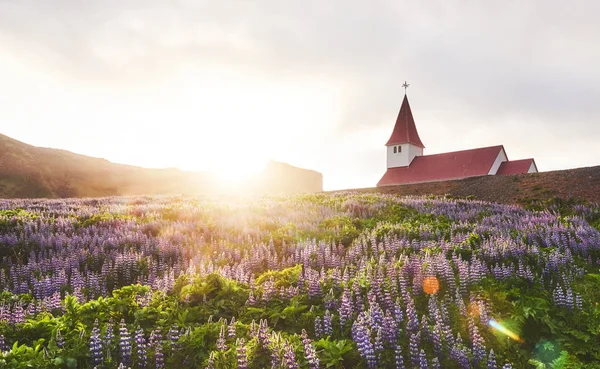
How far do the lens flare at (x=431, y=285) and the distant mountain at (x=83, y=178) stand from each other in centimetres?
4263

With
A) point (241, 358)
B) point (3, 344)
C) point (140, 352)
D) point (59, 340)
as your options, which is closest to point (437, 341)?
point (241, 358)

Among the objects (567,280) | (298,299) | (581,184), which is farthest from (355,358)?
(581,184)

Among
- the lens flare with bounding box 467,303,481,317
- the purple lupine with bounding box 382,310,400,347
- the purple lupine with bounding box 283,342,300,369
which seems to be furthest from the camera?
the lens flare with bounding box 467,303,481,317

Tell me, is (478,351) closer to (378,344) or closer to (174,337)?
(378,344)

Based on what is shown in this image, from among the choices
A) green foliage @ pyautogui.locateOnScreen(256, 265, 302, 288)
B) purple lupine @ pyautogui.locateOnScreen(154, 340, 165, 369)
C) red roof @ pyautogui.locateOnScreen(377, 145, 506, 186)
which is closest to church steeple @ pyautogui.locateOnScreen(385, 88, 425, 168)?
red roof @ pyautogui.locateOnScreen(377, 145, 506, 186)

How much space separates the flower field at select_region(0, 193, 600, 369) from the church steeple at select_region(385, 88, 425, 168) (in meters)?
56.9

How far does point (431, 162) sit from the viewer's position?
62.1m

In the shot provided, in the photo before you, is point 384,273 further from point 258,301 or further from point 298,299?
point 258,301

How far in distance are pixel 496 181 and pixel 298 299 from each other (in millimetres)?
26148

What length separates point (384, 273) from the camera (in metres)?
7.92

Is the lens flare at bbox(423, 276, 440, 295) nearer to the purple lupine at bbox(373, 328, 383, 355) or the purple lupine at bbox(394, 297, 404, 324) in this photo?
the purple lupine at bbox(394, 297, 404, 324)

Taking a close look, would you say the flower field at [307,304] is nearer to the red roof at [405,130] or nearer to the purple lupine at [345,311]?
the purple lupine at [345,311]

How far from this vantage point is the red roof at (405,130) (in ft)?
227

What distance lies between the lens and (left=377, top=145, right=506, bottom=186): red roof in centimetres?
5656
